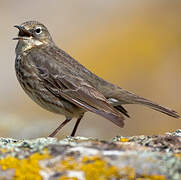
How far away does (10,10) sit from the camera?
2494cm

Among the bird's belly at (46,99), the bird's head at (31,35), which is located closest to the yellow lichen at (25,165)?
the bird's belly at (46,99)

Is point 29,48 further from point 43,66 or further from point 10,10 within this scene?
point 10,10

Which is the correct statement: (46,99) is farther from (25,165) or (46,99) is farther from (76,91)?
(25,165)

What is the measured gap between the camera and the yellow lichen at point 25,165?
17.0ft

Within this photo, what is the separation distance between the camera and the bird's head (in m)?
9.64

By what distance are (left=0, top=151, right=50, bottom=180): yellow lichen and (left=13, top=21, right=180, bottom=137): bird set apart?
3138 mm

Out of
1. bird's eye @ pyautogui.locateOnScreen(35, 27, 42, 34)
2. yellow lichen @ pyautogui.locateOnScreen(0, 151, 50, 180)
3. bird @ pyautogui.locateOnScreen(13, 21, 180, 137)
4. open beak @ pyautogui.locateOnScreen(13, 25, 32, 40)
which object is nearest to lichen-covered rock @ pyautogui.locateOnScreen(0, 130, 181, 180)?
yellow lichen @ pyautogui.locateOnScreen(0, 151, 50, 180)

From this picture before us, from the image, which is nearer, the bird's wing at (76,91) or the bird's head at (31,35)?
the bird's wing at (76,91)

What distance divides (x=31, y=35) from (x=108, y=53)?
9746 millimetres

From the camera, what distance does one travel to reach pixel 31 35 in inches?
388

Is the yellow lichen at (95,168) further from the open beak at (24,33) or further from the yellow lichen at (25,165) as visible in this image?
the open beak at (24,33)

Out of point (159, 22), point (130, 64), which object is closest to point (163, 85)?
point (130, 64)

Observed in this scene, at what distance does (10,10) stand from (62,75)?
16.3 meters

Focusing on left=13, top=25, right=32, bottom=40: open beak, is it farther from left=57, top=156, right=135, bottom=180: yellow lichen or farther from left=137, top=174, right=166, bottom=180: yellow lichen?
left=137, top=174, right=166, bottom=180: yellow lichen
